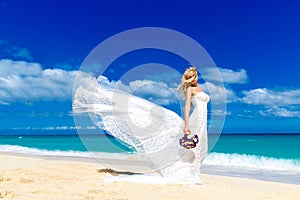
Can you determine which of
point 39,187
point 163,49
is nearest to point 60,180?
point 39,187

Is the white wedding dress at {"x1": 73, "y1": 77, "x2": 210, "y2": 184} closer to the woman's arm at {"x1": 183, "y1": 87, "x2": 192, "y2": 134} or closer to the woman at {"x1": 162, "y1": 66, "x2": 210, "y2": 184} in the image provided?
the woman at {"x1": 162, "y1": 66, "x2": 210, "y2": 184}

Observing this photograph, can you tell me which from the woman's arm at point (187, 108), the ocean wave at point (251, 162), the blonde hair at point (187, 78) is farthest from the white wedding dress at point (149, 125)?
the ocean wave at point (251, 162)

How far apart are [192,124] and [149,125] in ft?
3.04

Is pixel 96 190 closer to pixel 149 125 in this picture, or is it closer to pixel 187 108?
pixel 149 125

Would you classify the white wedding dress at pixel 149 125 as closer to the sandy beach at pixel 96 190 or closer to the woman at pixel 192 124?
the woman at pixel 192 124

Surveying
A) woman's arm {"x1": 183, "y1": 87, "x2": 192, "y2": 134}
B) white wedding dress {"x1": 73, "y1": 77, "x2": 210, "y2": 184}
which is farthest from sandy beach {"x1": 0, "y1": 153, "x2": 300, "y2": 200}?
woman's arm {"x1": 183, "y1": 87, "x2": 192, "y2": 134}

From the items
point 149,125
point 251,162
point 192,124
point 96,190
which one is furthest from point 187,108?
point 251,162

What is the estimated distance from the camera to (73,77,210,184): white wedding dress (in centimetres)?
653

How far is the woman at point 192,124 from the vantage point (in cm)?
642

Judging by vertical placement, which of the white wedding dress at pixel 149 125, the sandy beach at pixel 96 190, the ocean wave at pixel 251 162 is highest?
the ocean wave at pixel 251 162

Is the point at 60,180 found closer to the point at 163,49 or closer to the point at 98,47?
the point at 98,47

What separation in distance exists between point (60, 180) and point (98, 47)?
3.08 metres

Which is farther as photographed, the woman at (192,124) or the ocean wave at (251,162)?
the ocean wave at (251,162)

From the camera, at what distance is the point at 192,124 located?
6559 millimetres
